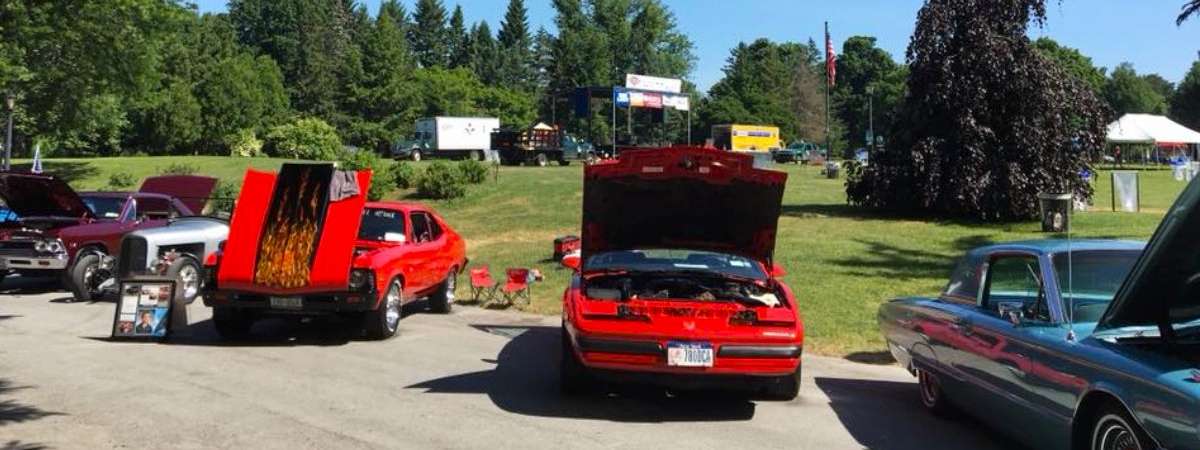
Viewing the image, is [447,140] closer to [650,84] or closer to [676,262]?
[650,84]

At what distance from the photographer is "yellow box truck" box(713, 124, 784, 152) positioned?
69400 millimetres

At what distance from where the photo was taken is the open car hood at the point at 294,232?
9.41 m

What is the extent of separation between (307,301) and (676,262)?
3.78 meters

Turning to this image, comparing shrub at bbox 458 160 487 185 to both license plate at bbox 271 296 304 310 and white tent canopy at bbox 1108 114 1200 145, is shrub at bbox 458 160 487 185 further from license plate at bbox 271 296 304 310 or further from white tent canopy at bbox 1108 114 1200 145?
white tent canopy at bbox 1108 114 1200 145

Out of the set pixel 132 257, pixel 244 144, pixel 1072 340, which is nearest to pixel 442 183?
pixel 132 257

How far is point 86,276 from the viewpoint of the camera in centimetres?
1333

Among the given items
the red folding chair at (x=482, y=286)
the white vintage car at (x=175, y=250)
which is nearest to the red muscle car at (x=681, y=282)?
the red folding chair at (x=482, y=286)

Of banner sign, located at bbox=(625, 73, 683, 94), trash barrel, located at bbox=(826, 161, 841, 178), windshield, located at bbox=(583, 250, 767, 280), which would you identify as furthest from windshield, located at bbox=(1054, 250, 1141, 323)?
banner sign, located at bbox=(625, 73, 683, 94)

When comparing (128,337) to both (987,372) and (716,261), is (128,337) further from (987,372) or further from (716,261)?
(987,372)

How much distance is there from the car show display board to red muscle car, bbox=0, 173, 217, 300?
4111 millimetres

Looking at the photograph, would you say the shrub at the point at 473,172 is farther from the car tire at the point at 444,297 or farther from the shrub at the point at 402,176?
the car tire at the point at 444,297

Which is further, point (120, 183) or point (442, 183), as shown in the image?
point (120, 183)

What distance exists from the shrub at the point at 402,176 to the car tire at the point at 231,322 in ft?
66.4

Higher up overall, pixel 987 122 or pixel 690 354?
pixel 987 122
